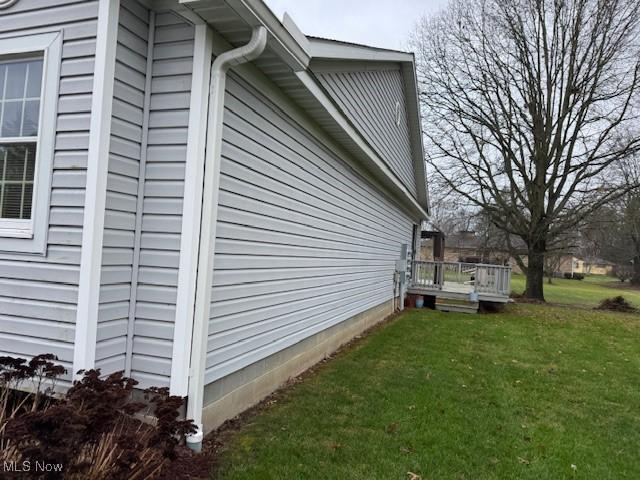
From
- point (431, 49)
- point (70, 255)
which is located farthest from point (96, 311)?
point (431, 49)

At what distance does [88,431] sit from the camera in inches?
83.0

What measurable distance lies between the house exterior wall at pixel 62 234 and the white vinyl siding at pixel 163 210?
17.2 inches

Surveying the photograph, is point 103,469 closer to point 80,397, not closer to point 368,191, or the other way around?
point 80,397

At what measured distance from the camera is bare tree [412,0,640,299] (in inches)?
667

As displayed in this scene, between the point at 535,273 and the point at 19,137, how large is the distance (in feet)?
62.8

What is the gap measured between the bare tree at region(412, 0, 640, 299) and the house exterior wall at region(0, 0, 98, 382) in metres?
18.1

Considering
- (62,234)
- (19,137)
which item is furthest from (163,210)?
(19,137)

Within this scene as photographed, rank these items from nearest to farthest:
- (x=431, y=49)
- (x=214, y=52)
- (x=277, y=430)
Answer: (x=214, y=52)
(x=277, y=430)
(x=431, y=49)

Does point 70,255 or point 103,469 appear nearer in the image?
point 103,469

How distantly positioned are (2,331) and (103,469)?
1610 mm

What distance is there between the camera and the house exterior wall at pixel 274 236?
12.2 ft

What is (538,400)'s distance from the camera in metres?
5.18

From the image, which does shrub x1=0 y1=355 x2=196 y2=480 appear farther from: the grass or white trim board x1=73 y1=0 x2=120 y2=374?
the grass

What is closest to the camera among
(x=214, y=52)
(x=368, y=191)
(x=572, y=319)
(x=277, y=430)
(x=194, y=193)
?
(x=194, y=193)
